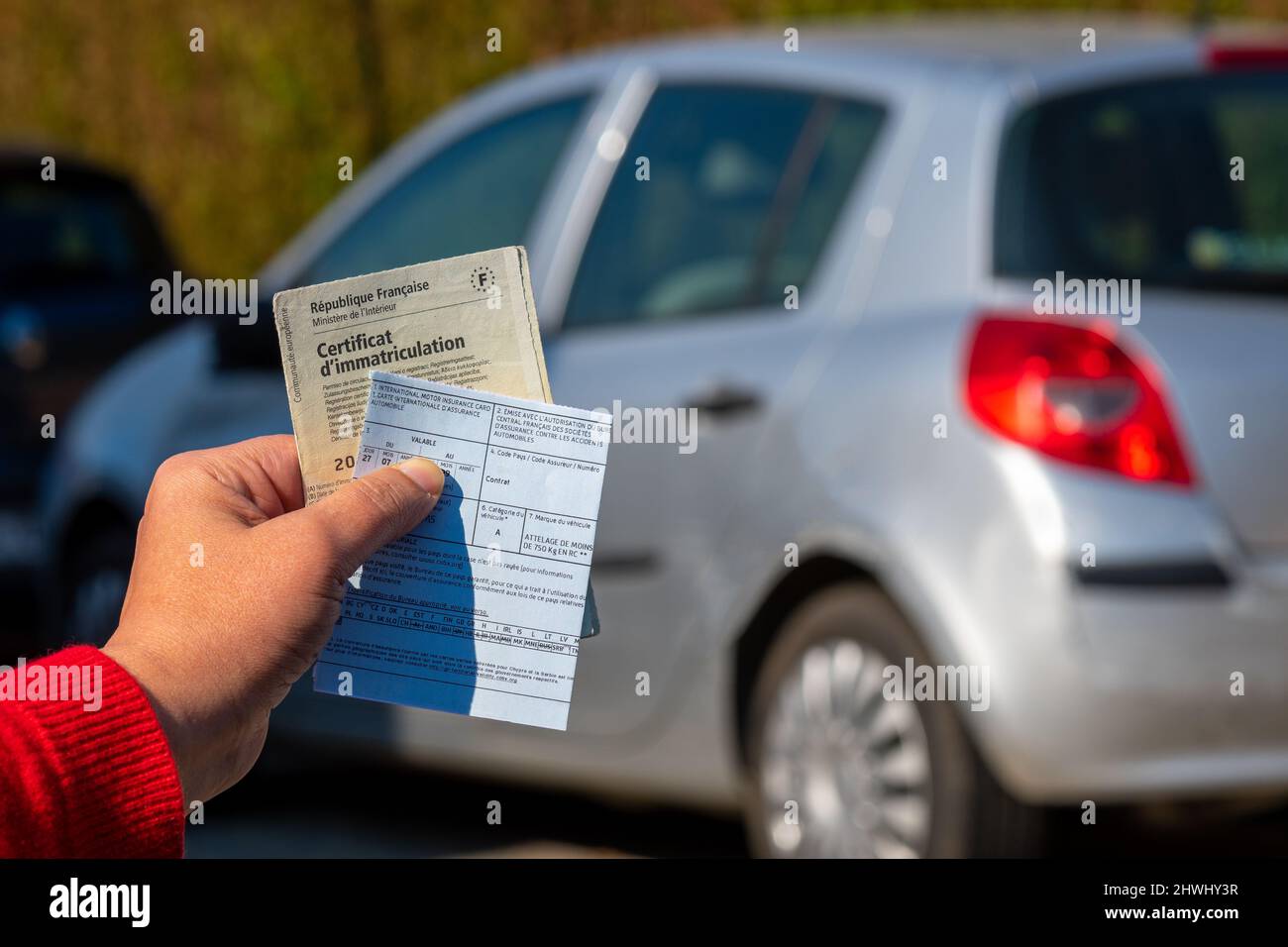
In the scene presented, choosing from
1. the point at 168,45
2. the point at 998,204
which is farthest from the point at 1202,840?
the point at 168,45

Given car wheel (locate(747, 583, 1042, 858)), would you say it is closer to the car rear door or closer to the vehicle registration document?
the car rear door

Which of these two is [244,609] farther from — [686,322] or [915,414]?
[686,322]

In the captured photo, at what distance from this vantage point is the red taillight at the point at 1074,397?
356 cm

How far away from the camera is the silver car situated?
354cm

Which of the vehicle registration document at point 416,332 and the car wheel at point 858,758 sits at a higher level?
the vehicle registration document at point 416,332

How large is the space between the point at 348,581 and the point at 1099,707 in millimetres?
2172

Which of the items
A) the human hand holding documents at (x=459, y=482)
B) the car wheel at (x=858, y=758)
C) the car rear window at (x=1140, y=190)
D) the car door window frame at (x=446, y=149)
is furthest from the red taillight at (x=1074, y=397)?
the human hand holding documents at (x=459, y=482)

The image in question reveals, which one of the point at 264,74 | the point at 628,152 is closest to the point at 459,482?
the point at 628,152

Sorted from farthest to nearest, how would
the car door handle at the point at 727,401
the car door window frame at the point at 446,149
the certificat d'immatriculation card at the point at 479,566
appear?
the car door window frame at the point at 446,149 < the car door handle at the point at 727,401 < the certificat d'immatriculation card at the point at 479,566

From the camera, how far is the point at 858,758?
3846 millimetres

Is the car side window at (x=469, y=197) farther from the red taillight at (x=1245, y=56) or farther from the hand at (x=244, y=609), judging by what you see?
the hand at (x=244, y=609)

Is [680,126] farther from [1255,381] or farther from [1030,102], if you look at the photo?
[1255,381]

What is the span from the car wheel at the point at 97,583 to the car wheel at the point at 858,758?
2095 millimetres
